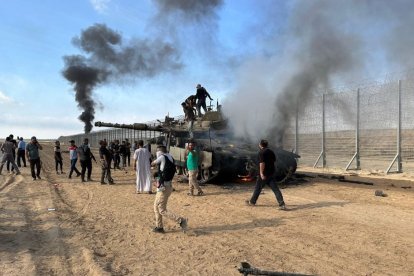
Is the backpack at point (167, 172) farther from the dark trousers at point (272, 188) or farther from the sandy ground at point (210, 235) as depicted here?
the dark trousers at point (272, 188)

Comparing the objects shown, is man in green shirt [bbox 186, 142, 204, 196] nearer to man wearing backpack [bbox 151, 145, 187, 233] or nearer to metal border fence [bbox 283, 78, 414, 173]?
man wearing backpack [bbox 151, 145, 187, 233]

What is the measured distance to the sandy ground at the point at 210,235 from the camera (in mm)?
5500

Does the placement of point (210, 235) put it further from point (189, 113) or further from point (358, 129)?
point (358, 129)

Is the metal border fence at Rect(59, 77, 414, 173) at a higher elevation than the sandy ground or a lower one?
higher

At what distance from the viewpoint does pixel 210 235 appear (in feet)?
23.5

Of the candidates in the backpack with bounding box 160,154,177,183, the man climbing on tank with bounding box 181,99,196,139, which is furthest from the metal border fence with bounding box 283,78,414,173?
the backpack with bounding box 160,154,177,183

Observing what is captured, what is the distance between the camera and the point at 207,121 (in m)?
17.0

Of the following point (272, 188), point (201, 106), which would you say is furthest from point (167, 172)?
point (201, 106)

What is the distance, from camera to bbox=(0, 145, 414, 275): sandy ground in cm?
550

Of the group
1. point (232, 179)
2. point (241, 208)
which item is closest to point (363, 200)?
point (241, 208)

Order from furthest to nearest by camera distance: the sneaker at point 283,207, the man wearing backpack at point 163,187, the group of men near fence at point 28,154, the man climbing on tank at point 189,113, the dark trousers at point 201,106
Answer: the dark trousers at point 201,106 → the man climbing on tank at point 189,113 → the group of men near fence at point 28,154 → the sneaker at point 283,207 → the man wearing backpack at point 163,187

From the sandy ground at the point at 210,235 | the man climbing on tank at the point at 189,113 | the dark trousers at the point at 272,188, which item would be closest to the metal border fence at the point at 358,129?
the sandy ground at the point at 210,235

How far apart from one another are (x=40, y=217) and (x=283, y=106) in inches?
466

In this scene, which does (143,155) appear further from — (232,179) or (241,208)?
(241,208)
